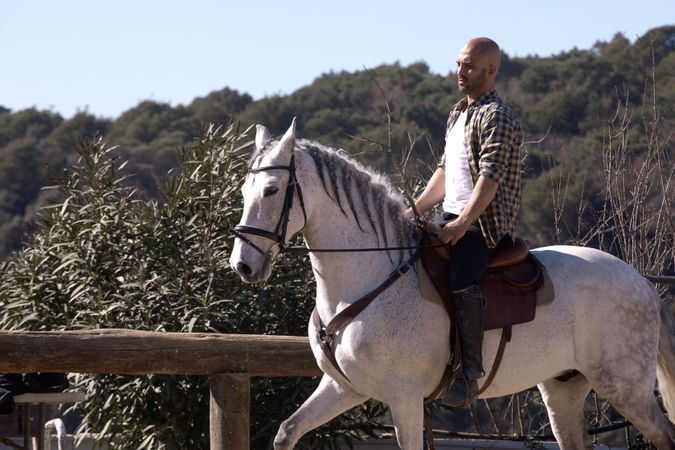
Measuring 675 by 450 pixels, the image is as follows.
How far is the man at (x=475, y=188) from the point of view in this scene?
193 inches

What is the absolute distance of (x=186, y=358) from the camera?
573cm

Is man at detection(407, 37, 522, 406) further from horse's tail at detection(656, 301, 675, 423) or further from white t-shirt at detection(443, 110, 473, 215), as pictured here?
horse's tail at detection(656, 301, 675, 423)

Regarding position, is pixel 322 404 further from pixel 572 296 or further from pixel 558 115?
pixel 558 115

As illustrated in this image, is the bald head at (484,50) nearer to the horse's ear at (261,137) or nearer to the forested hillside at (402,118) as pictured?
the horse's ear at (261,137)

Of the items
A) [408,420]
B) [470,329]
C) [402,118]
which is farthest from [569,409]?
[402,118]

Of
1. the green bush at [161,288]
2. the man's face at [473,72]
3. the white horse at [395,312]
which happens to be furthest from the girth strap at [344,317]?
the green bush at [161,288]

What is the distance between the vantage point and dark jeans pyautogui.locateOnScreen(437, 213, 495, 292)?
4914mm

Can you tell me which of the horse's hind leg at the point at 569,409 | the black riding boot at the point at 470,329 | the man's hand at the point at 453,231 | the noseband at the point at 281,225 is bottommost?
the horse's hind leg at the point at 569,409

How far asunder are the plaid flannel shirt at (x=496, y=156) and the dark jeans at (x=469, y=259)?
4cm

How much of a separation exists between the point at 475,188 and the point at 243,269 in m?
1.06

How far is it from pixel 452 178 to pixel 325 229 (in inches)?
26.7

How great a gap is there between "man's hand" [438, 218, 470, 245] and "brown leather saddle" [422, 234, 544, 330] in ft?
0.20

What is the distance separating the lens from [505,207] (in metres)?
5.11

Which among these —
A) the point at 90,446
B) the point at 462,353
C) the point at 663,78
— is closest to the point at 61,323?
the point at 90,446
